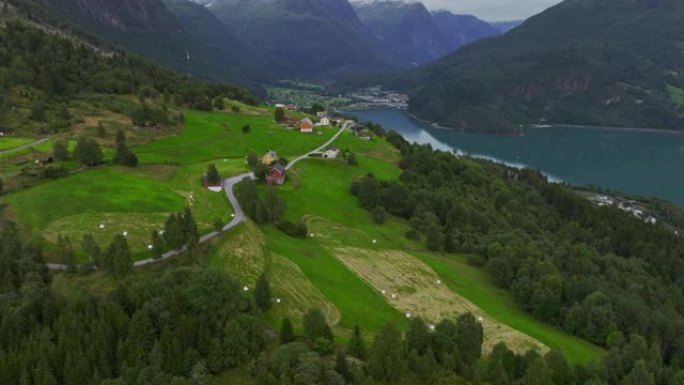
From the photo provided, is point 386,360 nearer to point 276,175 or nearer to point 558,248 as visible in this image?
point 276,175

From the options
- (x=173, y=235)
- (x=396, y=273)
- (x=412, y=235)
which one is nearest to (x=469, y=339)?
(x=396, y=273)

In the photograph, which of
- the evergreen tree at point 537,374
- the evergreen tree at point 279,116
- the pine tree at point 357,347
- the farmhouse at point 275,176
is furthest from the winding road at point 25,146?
the evergreen tree at point 537,374

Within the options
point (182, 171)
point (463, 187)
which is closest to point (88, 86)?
point (182, 171)

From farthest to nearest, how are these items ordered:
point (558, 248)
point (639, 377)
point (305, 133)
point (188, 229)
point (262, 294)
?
point (305, 133) → point (558, 248) → point (188, 229) → point (262, 294) → point (639, 377)

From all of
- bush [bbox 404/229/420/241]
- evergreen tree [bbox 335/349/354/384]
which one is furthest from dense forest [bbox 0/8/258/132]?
evergreen tree [bbox 335/349/354/384]

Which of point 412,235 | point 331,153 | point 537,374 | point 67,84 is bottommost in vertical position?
point 412,235

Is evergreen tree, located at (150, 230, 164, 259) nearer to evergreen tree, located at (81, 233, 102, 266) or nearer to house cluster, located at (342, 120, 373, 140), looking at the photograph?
evergreen tree, located at (81, 233, 102, 266)
